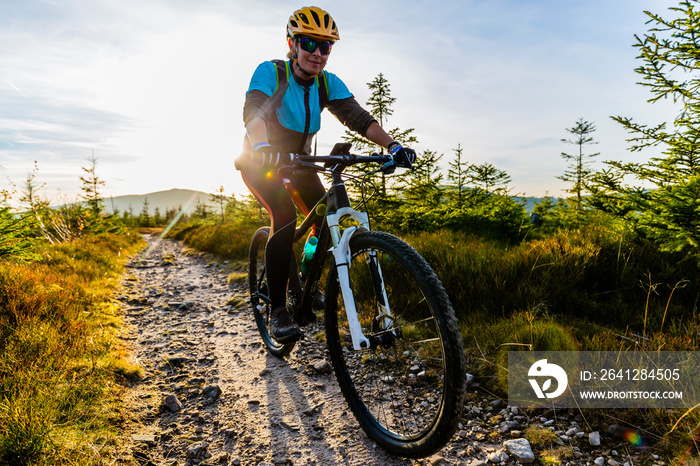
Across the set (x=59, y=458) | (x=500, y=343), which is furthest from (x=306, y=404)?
(x=500, y=343)

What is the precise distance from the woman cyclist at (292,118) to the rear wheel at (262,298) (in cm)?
60

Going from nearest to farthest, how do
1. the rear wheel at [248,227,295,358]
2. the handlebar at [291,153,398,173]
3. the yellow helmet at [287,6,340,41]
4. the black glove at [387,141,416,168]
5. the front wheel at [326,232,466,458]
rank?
the front wheel at [326,232,466,458] < the handlebar at [291,153,398,173] < the black glove at [387,141,416,168] < the yellow helmet at [287,6,340,41] < the rear wheel at [248,227,295,358]

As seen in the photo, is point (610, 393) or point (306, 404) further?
point (306, 404)

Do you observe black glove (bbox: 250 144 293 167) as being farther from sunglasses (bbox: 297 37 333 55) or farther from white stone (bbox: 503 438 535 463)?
white stone (bbox: 503 438 535 463)

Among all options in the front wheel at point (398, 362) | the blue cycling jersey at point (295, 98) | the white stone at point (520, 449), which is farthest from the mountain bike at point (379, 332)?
the blue cycling jersey at point (295, 98)

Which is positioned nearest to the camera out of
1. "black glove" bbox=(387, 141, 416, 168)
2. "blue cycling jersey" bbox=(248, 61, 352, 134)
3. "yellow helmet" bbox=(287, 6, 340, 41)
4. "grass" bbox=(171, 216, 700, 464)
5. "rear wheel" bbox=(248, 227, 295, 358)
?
"black glove" bbox=(387, 141, 416, 168)

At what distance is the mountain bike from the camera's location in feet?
6.00

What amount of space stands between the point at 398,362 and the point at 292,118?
2.47m

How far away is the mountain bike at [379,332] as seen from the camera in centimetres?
183

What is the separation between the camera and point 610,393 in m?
2.35

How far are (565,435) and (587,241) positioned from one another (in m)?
3.84

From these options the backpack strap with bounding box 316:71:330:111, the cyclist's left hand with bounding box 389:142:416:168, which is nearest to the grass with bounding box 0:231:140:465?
the cyclist's left hand with bounding box 389:142:416:168

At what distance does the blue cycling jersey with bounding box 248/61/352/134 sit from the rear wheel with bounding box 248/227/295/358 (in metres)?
1.42

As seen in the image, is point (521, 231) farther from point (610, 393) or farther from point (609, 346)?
point (610, 393)
